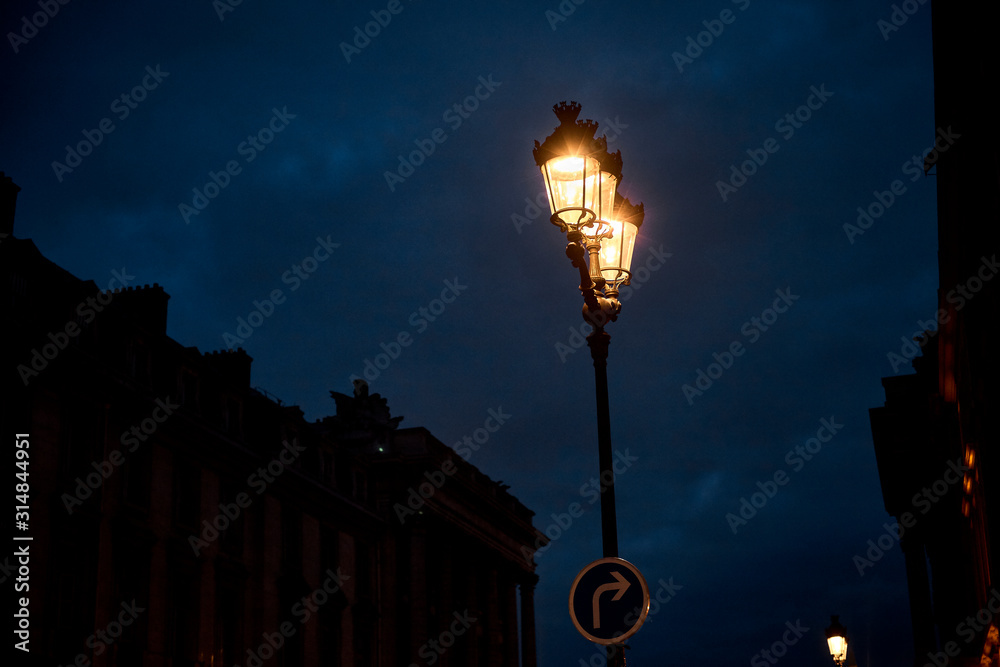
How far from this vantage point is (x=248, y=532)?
41.2 m

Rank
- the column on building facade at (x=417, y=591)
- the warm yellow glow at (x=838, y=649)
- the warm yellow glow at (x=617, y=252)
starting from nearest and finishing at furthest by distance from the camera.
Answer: the warm yellow glow at (x=617, y=252), the warm yellow glow at (x=838, y=649), the column on building facade at (x=417, y=591)

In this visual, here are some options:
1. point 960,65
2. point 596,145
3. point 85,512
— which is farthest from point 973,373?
point 85,512

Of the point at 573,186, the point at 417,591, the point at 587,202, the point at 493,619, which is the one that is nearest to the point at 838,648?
the point at 587,202

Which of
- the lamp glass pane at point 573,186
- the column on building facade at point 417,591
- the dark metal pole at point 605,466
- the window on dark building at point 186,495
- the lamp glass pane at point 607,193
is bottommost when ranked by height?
the dark metal pole at point 605,466

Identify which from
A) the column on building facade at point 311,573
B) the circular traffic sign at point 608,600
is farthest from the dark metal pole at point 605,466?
the column on building facade at point 311,573

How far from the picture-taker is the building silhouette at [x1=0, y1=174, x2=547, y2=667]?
2942 centimetres

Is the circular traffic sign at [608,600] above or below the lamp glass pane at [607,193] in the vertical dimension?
below

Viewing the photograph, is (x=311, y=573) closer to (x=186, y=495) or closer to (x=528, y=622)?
(x=186, y=495)

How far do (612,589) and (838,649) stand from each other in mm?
16193

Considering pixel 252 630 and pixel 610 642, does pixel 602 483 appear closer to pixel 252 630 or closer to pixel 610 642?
pixel 610 642

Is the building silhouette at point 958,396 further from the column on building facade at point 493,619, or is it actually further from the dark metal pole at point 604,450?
the column on building facade at point 493,619

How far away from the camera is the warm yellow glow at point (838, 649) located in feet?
78.5

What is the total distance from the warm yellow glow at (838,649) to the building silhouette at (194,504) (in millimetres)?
19463

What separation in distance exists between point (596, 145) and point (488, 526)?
6097cm
